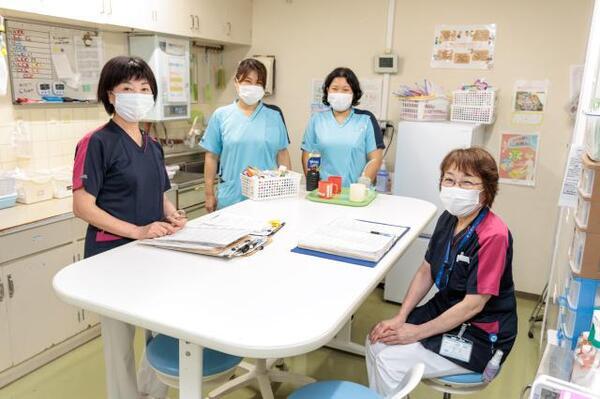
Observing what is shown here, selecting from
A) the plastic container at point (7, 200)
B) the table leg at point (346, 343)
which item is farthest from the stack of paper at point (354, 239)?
the plastic container at point (7, 200)

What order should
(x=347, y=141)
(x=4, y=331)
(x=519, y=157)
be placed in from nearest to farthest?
(x=4, y=331)
(x=347, y=141)
(x=519, y=157)

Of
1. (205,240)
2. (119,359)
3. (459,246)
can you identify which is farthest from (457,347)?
(119,359)

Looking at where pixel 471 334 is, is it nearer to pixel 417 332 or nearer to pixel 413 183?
pixel 417 332

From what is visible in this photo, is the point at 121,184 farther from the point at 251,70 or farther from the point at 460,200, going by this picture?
the point at 460,200

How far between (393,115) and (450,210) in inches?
88.3

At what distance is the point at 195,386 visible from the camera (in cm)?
133

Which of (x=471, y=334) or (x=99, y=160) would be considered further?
(x=99, y=160)

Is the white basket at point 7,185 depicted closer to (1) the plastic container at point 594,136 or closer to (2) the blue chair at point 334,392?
(2) the blue chair at point 334,392

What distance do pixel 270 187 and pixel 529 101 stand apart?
6.96ft

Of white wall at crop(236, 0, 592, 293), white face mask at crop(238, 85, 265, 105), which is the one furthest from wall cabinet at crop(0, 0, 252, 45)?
white face mask at crop(238, 85, 265, 105)

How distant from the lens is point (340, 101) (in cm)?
281

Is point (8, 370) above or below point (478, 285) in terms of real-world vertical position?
below

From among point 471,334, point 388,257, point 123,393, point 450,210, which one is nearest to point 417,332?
point 471,334

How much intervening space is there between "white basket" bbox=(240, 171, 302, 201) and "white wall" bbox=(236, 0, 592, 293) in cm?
163
